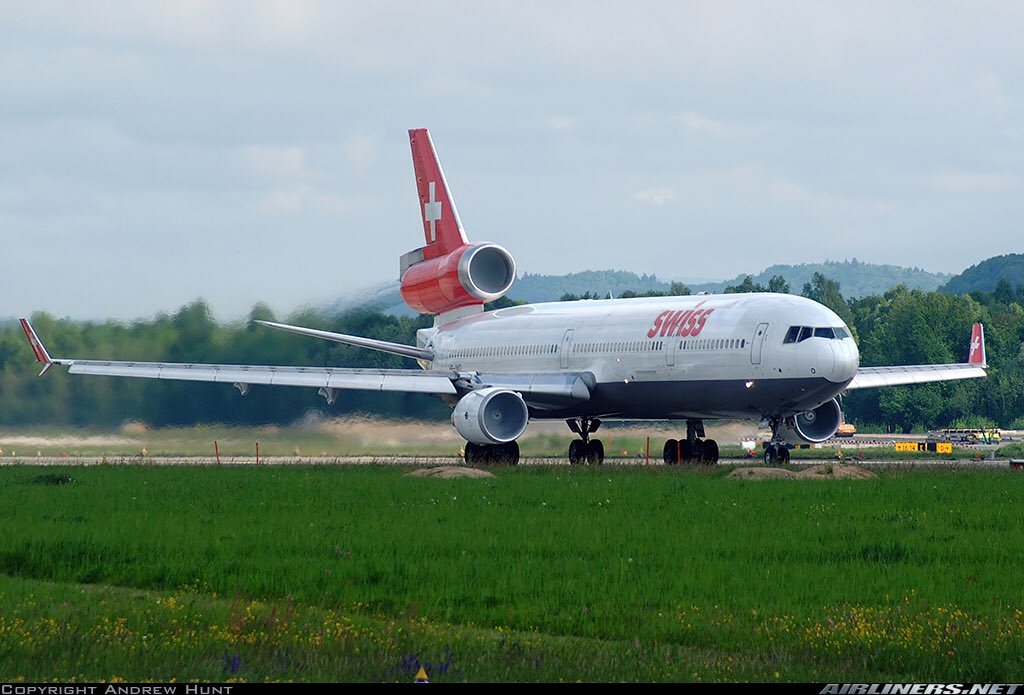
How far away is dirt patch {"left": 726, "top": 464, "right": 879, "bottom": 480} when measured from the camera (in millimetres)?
33213

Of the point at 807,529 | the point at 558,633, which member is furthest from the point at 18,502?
the point at 558,633

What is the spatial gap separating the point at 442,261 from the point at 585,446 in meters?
8.39

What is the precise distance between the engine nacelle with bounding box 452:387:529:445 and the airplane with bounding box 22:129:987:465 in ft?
0.12

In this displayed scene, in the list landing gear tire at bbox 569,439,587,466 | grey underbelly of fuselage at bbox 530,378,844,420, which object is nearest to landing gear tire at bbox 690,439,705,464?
grey underbelly of fuselage at bbox 530,378,844,420

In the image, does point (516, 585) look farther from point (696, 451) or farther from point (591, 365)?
point (696, 451)

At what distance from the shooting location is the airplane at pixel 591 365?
37.3 metres

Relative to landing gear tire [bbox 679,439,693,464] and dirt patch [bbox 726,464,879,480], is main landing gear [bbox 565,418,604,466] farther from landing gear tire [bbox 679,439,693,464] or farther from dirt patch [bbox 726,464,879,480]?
dirt patch [bbox 726,464,879,480]

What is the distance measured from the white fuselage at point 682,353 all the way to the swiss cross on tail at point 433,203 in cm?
409

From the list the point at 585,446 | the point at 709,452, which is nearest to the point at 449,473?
the point at 585,446

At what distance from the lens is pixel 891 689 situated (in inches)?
445

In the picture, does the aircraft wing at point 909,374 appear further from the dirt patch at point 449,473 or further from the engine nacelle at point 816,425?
the dirt patch at point 449,473

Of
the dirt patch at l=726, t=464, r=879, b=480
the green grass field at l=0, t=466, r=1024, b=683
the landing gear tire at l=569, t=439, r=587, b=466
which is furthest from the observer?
the landing gear tire at l=569, t=439, r=587, b=466

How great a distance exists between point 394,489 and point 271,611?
608 inches

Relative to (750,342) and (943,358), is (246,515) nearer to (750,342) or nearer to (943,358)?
(750,342)
